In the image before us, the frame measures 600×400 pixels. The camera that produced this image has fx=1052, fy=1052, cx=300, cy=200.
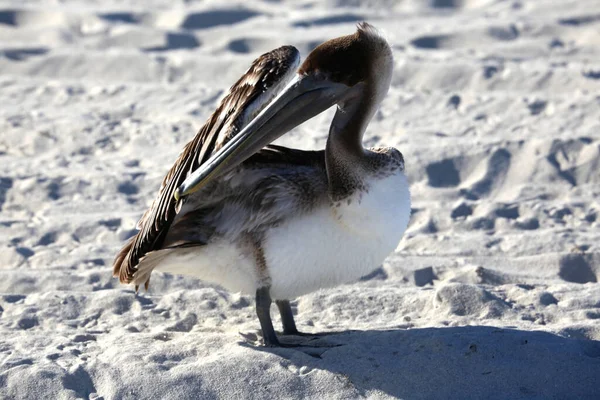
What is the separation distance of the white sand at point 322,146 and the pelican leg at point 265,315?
92mm

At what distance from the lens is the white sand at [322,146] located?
12.0 feet

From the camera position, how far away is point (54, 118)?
22.4ft

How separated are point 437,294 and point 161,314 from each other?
3.74 feet

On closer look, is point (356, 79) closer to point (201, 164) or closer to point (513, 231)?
point (201, 164)

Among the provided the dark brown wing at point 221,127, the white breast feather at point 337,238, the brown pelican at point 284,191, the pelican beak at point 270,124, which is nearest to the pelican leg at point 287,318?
the brown pelican at point 284,191

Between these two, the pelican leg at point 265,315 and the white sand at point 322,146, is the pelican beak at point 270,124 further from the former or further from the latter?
the white sand at point 322,146

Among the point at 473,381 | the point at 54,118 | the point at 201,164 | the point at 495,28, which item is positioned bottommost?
the point at 473,381

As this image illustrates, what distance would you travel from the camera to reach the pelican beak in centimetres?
362

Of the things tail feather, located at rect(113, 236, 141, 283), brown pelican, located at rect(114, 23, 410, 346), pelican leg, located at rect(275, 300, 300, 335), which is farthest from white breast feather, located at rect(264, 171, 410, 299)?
tail feather, located at rect(113, 236, 141, 283)

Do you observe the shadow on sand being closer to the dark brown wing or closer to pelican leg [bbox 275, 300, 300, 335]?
pelican leg [bbox 275, 300, 300, 335]

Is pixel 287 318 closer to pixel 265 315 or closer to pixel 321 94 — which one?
pixel 265 315

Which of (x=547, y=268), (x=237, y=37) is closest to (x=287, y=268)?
(x=547, y=268)

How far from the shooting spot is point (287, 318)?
4.09m

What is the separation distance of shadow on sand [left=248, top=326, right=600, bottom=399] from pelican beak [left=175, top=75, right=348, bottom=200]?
69 centimetres
